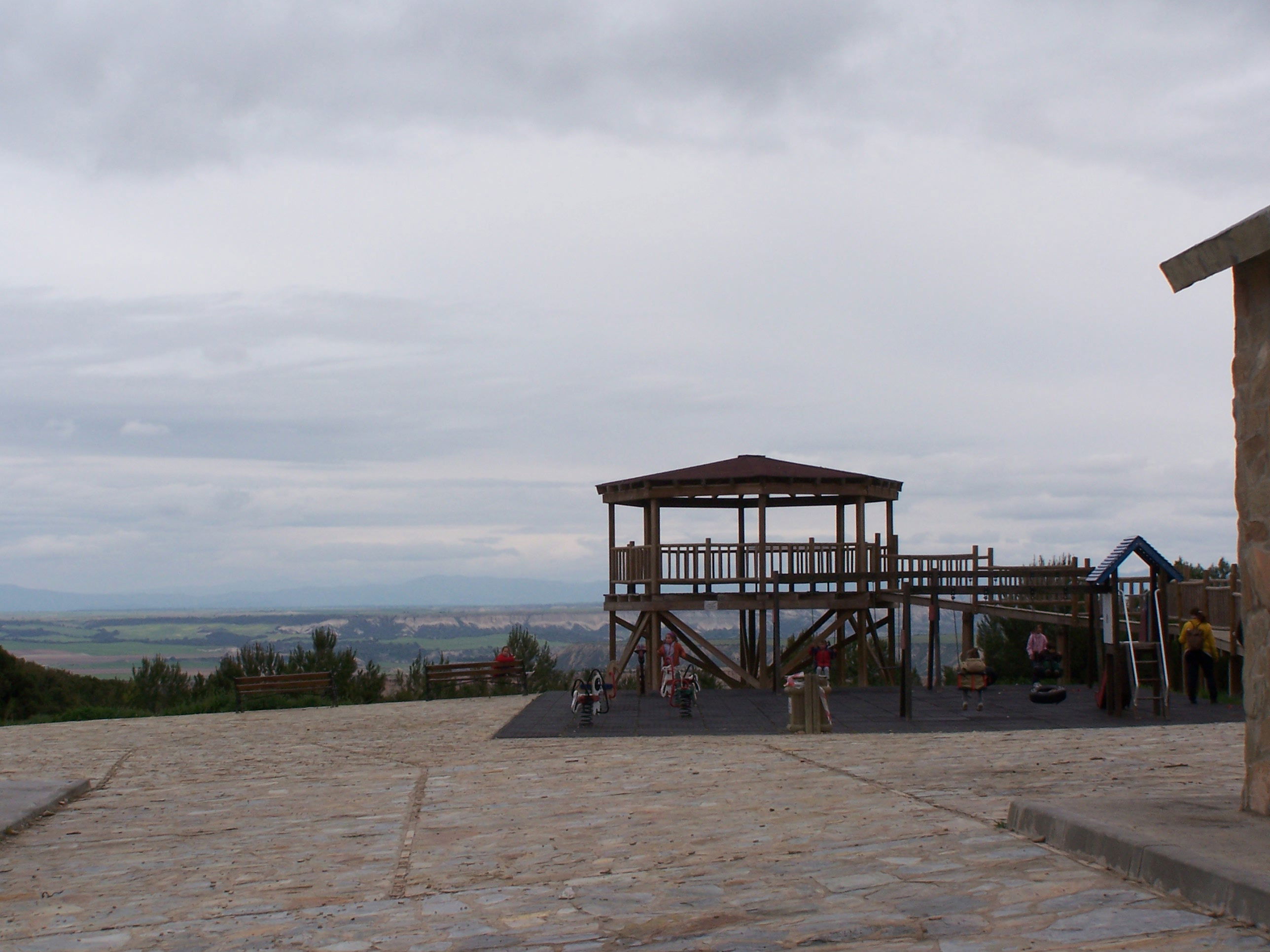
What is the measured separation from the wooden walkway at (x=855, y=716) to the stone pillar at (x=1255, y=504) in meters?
9.37

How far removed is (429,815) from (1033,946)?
Result: 18.3 feet

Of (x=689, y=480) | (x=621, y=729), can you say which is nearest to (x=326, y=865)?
(x=621, y=729)

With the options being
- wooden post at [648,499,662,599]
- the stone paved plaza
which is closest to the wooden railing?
wooden post at [648,499,662,599]

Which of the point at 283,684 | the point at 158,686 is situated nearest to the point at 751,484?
the point at 283,684

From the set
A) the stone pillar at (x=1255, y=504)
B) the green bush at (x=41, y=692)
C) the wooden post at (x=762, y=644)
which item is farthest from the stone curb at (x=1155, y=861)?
the green bush at (x=41, y=692)

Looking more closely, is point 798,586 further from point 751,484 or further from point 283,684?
point 283,684

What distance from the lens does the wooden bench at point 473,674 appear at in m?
24.4

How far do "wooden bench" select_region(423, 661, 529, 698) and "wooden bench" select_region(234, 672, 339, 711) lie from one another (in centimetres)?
191

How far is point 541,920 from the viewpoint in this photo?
598 centimetres

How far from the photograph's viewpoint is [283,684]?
76.5 feet

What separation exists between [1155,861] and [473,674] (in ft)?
65.7

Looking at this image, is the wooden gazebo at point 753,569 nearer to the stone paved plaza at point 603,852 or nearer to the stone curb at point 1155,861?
the stone paved plaza at point 603,852

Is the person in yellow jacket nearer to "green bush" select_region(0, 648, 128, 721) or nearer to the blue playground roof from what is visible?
the blue playground roof

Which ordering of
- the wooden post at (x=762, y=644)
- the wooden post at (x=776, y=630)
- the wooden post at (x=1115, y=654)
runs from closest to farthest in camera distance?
the wooden post at (x=1115, y=654) < the wooden post at (x=776, y=630) < the wooden post at (x=762, y=644)
